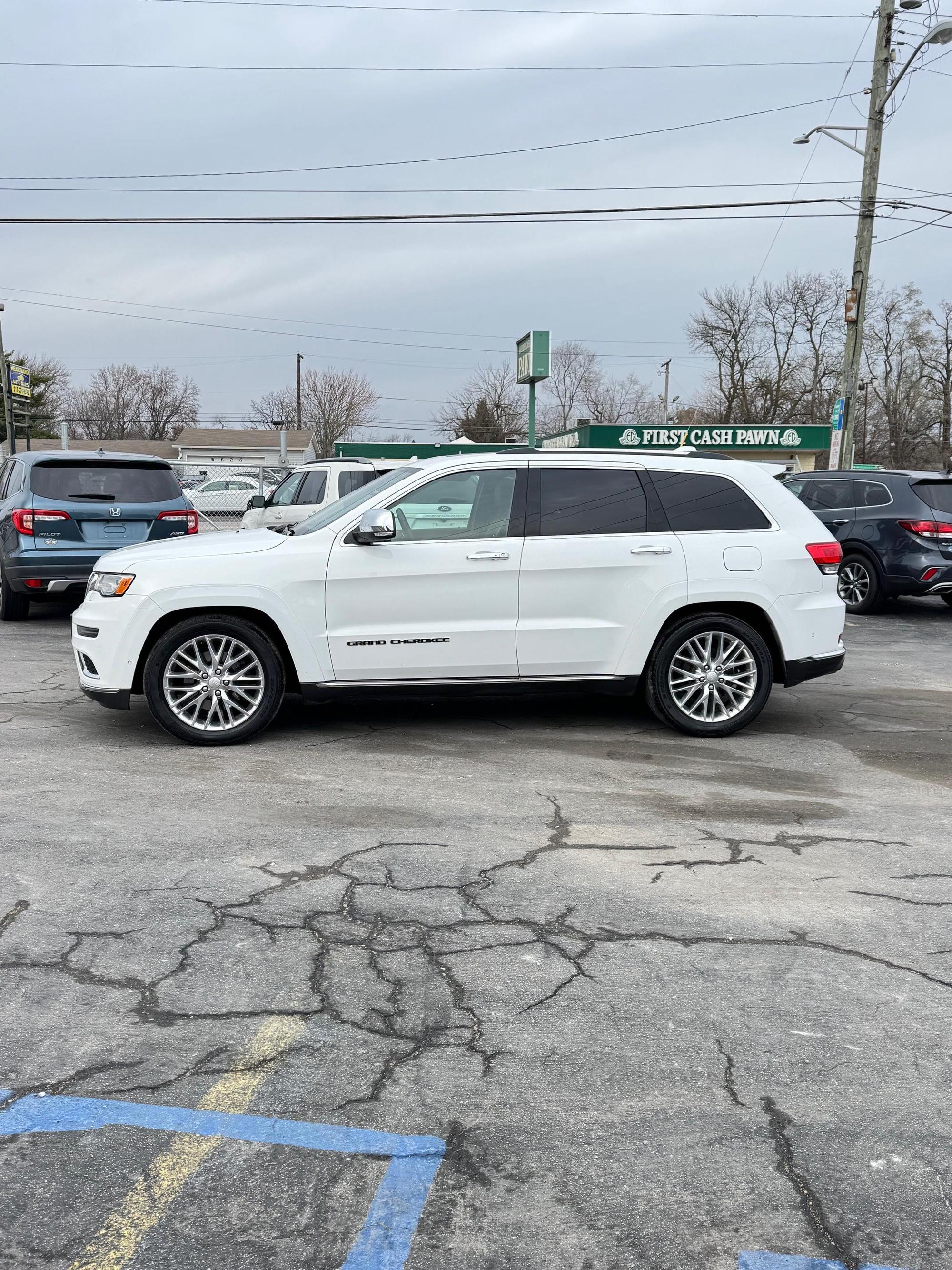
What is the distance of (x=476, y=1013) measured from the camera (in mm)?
3363

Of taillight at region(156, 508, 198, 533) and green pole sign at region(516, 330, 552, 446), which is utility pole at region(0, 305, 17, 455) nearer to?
green pole sign at region(516, 330, 552, 446)

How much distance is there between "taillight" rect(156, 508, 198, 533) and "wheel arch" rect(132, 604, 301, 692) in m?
4.89

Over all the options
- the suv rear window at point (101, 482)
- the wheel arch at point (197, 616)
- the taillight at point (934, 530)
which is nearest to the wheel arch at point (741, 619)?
the wheel arch at point (197, 616)

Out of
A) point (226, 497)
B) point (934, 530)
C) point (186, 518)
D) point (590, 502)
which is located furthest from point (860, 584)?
point (226, 497)

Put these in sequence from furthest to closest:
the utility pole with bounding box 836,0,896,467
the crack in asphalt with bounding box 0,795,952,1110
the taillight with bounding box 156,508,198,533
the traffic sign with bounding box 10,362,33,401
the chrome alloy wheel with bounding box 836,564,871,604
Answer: the traffic sign with bounding box 10,362,33,401, the utility pole with bounding box 836,0,896,467, the chrome alloy wheel with bounding box 836,564,871,604, the taillight with bounding box 156,508,198,533, the crack in asphalt with bounding box 0,795,952,1110

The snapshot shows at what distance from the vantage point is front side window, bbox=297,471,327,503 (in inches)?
581

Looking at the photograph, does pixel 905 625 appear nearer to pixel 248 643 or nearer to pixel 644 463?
pixel 644 463

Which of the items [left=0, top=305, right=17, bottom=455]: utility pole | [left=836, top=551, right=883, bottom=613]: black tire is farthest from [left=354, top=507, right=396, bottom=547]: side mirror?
[left=0, top=305, right=17, bottom=455]: utility pole

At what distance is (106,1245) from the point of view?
2344 millimetres

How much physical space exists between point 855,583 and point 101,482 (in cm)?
926

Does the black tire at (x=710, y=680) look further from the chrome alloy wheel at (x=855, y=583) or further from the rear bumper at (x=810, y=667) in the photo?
the chrome alloy wheel at (x=855, y=583)

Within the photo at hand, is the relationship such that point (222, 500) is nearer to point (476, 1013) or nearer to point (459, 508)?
point (459, 508)

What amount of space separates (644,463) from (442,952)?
4.33m

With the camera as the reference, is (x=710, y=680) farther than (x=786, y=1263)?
Yes
